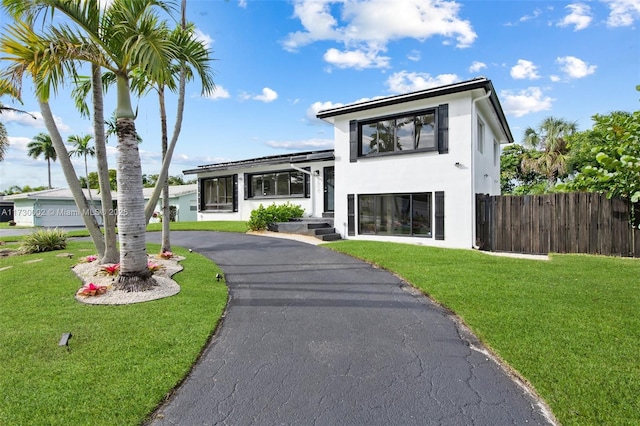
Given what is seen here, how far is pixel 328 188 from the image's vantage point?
15.6 meters

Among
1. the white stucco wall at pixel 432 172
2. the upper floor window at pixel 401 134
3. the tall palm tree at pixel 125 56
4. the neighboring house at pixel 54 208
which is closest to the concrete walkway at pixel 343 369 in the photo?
the tall palm tree at pixel 125 56

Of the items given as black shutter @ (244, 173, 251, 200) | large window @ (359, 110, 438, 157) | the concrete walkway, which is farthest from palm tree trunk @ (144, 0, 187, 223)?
black shutter @ (244, 173, 251, 200)

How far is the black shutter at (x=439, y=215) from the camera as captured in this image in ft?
36.4

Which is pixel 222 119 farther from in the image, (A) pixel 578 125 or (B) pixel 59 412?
(A) pixel 578 125

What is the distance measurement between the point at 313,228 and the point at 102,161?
25.2 feet

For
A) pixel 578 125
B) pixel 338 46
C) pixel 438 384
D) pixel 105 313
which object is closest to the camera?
pixel 438 384

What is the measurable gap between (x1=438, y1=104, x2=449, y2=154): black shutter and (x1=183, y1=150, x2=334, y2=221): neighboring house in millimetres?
5016

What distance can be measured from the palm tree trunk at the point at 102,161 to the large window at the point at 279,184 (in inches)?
377

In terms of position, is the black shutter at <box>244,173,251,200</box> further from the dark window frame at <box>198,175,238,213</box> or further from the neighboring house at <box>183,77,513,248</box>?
the neighboring house at <box>183,77,513,248</box>

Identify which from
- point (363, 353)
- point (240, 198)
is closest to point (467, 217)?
point (363, 353)

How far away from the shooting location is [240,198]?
19.0m

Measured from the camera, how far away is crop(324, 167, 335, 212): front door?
15.5 m

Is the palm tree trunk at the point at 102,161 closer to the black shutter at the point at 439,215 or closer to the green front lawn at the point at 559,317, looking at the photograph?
the green front lawn at the point at 559,317

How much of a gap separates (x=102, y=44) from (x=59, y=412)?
546 centimetres
